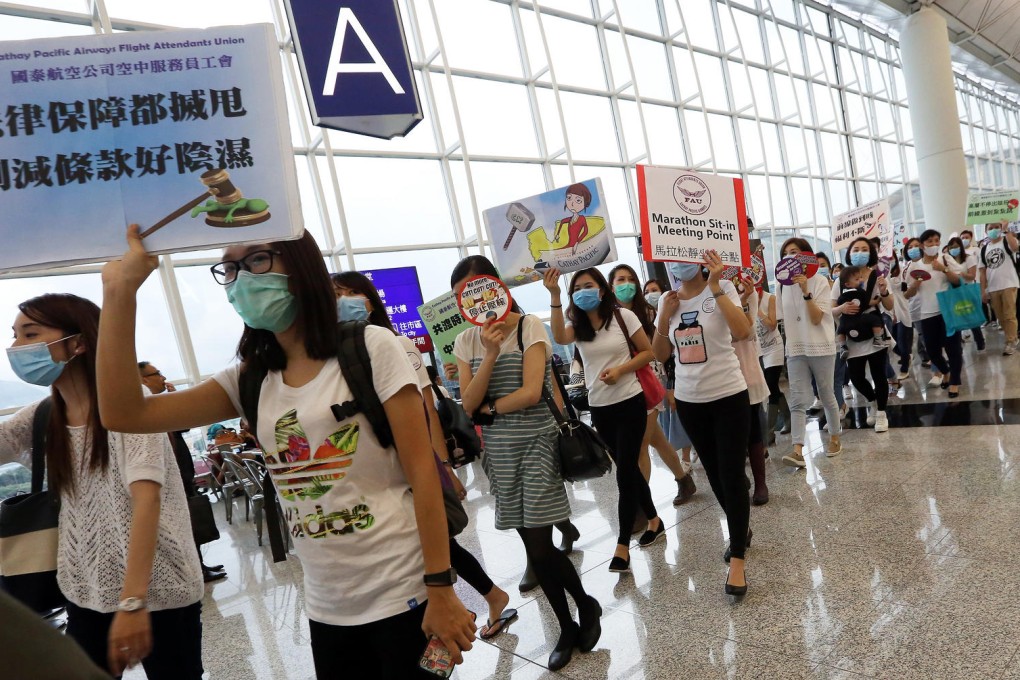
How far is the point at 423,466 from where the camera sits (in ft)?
3.97

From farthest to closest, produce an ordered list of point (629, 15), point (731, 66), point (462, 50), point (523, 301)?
point (731, 66) → point (629, 15) → point (462, 50) → point (523, 301)

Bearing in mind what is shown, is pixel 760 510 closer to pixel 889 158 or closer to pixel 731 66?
pixel 731 66

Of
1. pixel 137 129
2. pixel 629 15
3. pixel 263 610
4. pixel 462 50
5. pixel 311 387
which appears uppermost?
pixel 629 15

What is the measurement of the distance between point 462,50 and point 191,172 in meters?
8.97

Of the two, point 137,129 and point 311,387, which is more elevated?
point 137,129

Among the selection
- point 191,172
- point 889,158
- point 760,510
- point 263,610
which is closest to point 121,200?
point 191,172

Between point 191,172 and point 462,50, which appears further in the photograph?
point 462,50

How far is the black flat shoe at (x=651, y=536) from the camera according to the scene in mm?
3456

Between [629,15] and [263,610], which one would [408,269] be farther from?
[629,15]

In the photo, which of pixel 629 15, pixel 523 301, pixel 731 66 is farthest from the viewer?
pixel 731 66

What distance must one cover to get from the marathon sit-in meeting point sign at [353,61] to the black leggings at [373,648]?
2811 millimetres

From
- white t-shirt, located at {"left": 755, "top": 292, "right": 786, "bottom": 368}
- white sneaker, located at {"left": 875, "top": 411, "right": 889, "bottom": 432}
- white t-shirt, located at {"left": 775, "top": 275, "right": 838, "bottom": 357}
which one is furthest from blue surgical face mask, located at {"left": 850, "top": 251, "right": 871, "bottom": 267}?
white sneaker, located at {"left": 875, "top": 411, "right": 889, "bottom": 432}

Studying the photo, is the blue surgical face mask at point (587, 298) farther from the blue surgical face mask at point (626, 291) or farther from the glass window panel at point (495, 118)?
the glass window panel at point (495, 118)

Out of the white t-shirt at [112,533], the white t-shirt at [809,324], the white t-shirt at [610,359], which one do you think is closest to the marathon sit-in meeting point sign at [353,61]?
the white t-shirt at [610,359]
